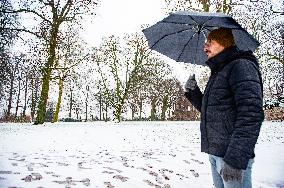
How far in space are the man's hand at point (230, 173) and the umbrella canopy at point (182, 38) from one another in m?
2.26

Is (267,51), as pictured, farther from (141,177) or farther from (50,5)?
(141,177)

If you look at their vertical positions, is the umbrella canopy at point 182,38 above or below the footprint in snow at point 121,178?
above

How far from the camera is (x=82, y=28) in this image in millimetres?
25516

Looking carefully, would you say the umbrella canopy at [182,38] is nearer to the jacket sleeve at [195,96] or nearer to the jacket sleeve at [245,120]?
the jacket sleeve at [195,96]

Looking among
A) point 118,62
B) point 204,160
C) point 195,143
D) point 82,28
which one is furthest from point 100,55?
point 204,160

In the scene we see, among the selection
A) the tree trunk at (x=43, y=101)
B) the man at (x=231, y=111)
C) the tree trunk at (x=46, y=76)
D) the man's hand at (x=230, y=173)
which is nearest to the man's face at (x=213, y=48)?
the man at (x=231, y=111)

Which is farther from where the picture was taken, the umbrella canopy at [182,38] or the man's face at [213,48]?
the umbrella canopy at [182,38]

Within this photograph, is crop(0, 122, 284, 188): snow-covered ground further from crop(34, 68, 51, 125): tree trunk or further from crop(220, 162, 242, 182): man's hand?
crop(34, 68, 51, 125): tree trunk

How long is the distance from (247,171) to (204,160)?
6.33 metres

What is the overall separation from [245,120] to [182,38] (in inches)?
103

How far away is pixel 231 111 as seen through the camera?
311 cm

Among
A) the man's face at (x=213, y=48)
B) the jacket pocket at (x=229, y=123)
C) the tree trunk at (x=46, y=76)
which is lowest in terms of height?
the jacket pocket at (x=229, y=123)

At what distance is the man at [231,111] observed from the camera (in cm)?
285

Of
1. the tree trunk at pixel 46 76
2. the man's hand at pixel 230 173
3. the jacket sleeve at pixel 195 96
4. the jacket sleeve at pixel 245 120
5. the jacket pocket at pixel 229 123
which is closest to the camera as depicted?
the jacket sleeve at pixel 245 120
